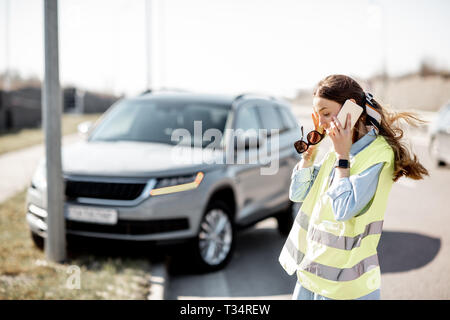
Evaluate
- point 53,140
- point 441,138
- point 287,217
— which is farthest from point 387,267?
point 441,138

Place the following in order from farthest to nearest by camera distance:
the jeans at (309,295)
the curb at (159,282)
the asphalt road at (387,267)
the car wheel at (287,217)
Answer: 1. the car wheel at (287,217)
2. the asphalt road at (387,267)
3. the curb at (159,282)
4. the jeans at (309,295)

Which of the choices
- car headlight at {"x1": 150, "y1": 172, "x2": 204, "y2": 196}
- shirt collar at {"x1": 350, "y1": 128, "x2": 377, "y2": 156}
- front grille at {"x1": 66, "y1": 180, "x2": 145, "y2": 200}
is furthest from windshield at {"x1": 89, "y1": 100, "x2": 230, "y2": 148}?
shirt collar at {"x1": 350, "y1": 128, "x2": 377, "y2": 156}

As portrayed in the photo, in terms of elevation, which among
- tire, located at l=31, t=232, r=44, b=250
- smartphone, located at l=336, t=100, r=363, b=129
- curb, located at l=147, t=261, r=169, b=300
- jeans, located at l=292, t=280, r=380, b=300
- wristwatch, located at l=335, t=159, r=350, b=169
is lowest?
curb, located at l=147, t=261, r=169, b=300

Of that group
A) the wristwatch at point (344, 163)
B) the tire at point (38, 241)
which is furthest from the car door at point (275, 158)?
the wristwatch at point (344, 163)

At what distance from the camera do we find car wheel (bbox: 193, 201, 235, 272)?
5.37 m

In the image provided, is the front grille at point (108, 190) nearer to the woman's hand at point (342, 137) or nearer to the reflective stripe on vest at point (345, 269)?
the reflective stripe on vest at point (345, 269)

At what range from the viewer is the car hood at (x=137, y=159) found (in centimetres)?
526

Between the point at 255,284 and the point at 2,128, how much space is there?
23314mm

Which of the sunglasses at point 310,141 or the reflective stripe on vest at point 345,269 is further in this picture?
the sunglasses at point 310,141

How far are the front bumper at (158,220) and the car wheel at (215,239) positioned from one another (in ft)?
0.51

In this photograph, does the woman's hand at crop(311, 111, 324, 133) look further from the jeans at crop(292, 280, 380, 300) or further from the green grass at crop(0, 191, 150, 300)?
the green grass at crop(0, 191, 150, 300)

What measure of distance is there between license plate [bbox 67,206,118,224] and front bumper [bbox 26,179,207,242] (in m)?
0.04

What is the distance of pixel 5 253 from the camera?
580 cm
